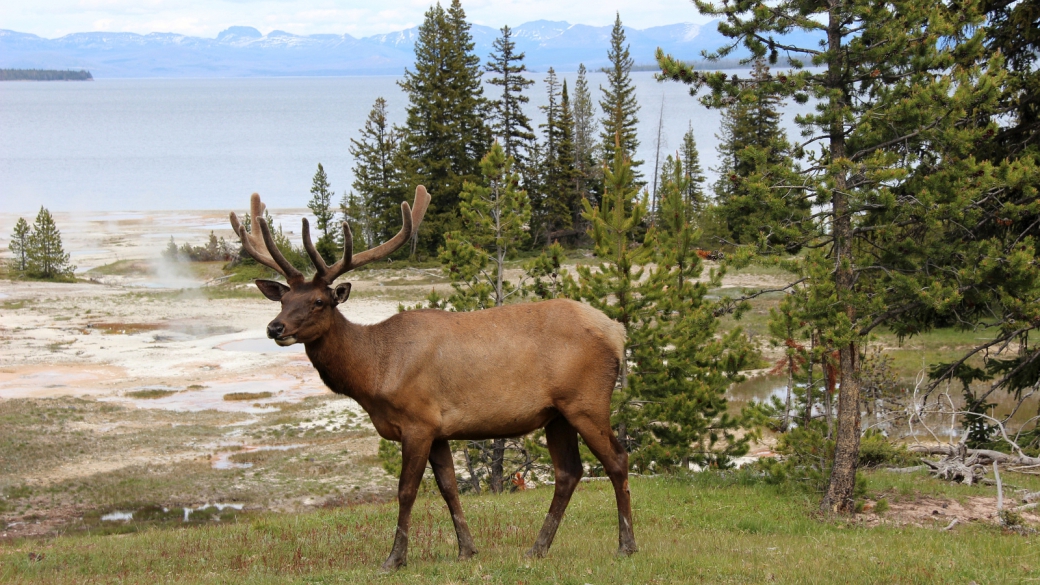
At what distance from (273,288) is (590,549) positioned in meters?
4.26

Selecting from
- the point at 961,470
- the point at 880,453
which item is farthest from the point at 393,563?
the point at 961,470

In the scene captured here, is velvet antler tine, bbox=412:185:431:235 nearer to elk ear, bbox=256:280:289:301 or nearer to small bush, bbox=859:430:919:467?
elk ear, bbox=256:280:289:301

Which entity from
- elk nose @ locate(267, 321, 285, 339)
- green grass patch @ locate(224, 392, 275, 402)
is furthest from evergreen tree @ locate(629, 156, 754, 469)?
green grass patch @ locate(224, 392, 275, 402)

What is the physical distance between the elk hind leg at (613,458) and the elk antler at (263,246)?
3.18 m

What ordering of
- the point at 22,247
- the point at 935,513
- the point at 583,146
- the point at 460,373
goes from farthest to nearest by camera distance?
the point at 583,146, the point at 22,247, the point at 935,513, the point at 460,373

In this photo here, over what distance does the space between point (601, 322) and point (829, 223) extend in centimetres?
574

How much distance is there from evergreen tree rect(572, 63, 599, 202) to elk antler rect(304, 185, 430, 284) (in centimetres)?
6104

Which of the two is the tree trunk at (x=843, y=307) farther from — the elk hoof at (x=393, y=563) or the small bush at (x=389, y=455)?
the small bush at (x=389, y=455)

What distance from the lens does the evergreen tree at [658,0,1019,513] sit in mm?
11930

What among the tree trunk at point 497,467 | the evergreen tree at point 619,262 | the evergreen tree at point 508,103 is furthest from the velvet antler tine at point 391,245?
the evergreen tree at point 508,103

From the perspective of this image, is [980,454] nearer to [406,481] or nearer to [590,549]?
[590,549]

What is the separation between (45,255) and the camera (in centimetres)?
6325

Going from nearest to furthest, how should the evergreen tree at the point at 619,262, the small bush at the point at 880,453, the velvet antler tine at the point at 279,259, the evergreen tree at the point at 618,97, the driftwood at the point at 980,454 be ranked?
the velvet antler tine at the point at 279,259 < the driftwood at the point at 980,454 < the small bush at the point at 880,453 < the evergreen tree at the point at 619,262 < the evergreen tree at the point at 618,97

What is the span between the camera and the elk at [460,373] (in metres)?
9.06
